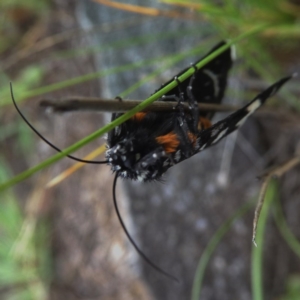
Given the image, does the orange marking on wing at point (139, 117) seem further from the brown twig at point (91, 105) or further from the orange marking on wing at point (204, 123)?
the orange marking on wing at point (204, 123)

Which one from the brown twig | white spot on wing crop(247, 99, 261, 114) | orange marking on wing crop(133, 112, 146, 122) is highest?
orange marking on wing crop(133, 112, 146, 122)

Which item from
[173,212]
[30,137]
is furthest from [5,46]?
[173,212]

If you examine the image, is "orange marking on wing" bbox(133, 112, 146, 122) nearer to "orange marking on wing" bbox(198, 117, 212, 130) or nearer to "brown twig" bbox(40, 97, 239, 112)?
"brown twig" bbox(40, 97, 239, 112)

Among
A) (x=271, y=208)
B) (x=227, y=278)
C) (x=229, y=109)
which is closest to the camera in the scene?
(x=229, y=109)

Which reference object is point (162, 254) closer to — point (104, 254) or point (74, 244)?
point (104, 254)

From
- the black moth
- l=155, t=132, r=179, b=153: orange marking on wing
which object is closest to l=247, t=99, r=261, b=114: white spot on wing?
the black moth
